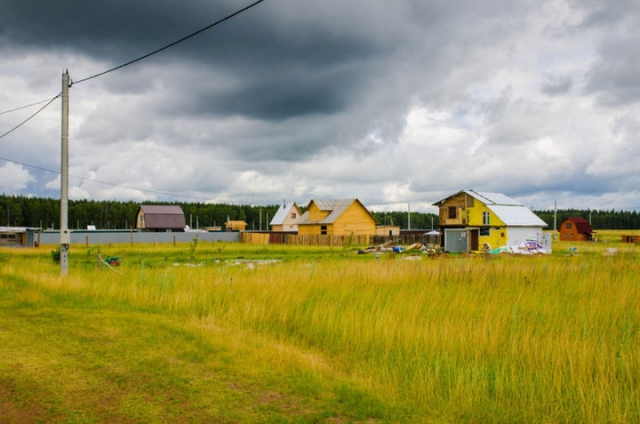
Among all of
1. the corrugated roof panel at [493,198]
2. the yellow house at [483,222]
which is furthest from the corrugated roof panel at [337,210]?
the corrugated roof panel at [493,198]

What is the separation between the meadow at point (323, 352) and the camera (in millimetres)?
5340

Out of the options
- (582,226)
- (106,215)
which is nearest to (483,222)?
(582,226)

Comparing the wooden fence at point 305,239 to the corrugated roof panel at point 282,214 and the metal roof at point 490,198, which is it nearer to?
the metal roof at point 490,198

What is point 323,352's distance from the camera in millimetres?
7875

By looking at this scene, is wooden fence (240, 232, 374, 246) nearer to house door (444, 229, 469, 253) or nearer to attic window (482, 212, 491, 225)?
house door (444, 229, 469, 253)

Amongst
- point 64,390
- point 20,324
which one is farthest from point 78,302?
point 64,390

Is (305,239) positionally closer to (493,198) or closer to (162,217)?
(493,198)

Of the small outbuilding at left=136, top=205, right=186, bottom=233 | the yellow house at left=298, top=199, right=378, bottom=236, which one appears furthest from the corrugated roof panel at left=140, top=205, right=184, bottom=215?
the yellow house at left=298, top=199, right=378, bottom=236

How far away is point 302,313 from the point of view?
1023 cm

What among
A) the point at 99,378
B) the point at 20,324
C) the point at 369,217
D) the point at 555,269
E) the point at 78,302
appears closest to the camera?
the point at 99,378

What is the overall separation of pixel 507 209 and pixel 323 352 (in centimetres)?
4565

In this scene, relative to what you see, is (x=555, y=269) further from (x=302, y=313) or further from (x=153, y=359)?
(x=153, y=359)

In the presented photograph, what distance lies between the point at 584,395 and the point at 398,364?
7.70ft

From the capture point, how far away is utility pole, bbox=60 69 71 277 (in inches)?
629
